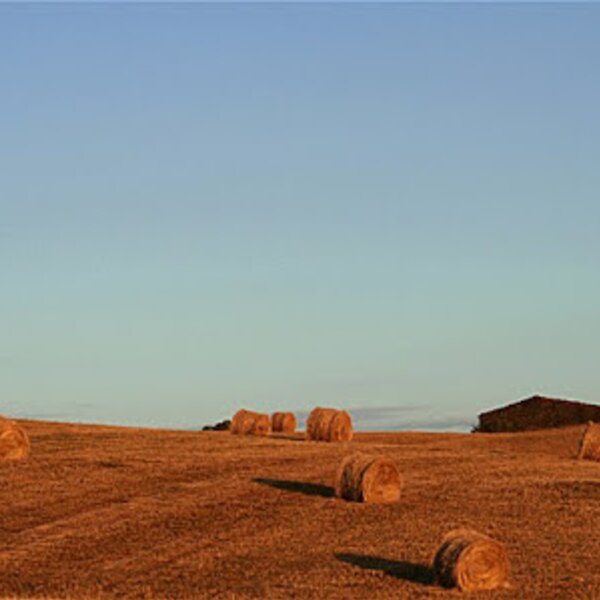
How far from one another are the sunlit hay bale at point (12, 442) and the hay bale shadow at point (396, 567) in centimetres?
1637

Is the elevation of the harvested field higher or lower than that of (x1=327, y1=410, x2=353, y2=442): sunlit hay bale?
lower

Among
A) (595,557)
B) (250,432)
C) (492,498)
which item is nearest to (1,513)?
(492,498)

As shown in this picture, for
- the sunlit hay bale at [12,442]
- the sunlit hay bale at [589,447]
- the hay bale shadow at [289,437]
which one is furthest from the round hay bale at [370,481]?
the hay bale shadow at [289,437]

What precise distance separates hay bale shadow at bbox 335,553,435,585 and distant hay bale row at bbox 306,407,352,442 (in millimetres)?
19892

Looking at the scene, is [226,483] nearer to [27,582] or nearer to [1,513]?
[1,513]

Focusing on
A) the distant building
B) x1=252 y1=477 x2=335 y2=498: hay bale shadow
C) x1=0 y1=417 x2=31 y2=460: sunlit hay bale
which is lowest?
x1=252 y1=477 x2=335 y2=498: hay bale shadow

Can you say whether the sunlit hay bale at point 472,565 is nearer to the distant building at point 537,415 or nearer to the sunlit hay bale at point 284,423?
the sunlit hay bale at point 284,423

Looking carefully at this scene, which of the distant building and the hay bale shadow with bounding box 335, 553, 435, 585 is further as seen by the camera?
the distant building

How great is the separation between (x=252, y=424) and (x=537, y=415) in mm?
19582

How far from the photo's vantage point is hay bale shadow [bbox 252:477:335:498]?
34.6 metres

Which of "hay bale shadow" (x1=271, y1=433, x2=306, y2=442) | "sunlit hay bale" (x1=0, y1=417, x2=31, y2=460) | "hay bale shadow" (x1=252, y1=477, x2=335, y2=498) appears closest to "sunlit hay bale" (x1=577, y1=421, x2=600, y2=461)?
"hay bale shadow" (x1=271, y1=433, x2=306, y2=442)

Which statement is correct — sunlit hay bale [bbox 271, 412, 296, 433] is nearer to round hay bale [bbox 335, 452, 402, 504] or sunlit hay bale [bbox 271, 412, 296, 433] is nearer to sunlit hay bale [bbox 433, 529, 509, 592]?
round hay bale [bbox 335, 452, 402, 504]

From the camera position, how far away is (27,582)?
27.2 meters

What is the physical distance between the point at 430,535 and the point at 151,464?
1281 centimetres
